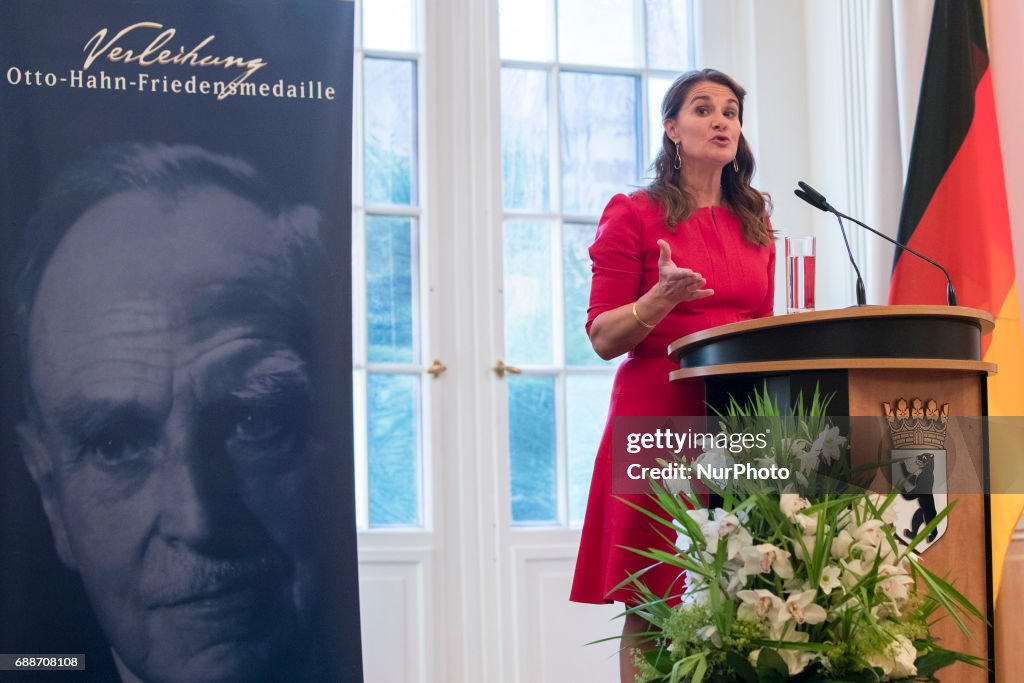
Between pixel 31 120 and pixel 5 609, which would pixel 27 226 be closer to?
pixel 31 120

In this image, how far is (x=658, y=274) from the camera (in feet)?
7.59

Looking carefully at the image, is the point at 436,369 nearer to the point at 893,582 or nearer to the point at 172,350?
the point at 172,350

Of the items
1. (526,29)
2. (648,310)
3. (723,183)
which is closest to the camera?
(648,310)

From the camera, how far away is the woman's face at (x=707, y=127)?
Answer: 2439 mm

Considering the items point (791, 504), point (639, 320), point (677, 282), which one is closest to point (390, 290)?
point (639, 320)

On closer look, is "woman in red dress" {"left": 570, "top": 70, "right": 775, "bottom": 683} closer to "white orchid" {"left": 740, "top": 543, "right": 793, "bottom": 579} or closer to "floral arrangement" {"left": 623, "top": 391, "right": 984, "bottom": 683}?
"floral arrangement" {"left": 623, "top": 391, "right": 984, "bottom": 683}

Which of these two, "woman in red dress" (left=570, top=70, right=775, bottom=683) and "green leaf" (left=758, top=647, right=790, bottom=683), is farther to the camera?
"woman in red dress" (left=570, top=70, right=775, bottom=683)

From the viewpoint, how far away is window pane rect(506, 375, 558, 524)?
3.62 m

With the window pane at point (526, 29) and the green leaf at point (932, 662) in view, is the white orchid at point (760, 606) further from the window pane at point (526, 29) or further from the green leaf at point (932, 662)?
the window pane at point (526, 29)

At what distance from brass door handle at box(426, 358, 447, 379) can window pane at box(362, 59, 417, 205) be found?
0.54 meters

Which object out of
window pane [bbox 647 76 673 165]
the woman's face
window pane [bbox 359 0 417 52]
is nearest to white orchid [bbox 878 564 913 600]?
the woman's face

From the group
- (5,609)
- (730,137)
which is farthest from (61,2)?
(730,137)

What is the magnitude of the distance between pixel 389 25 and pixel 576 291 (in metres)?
1.08

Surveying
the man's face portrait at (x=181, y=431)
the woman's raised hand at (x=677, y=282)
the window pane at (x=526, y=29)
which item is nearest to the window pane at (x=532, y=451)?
the man's face portrait at (x=181, y=431)
